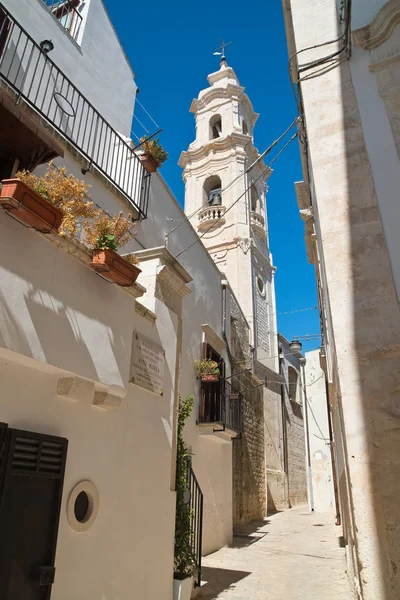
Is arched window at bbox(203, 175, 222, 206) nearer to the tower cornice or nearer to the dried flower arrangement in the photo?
the tower cornice

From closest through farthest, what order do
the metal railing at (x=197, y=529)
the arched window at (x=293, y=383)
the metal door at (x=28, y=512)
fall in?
the metal door at (x=28, y=512) < the metal railing at (x=197, y=529) < the arched window at (x=293, y=383)

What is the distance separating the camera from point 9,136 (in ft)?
12.3

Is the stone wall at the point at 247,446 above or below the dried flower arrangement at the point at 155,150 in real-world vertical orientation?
below

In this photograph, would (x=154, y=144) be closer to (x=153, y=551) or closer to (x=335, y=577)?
(x=153, y=551)

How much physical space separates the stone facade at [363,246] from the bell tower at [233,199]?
10.1 meters

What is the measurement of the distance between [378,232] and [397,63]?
255 cm

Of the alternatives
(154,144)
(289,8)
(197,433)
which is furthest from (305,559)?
(289,8)

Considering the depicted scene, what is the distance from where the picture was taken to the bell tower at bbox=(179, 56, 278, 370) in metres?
17.7

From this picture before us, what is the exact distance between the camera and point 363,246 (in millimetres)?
4723

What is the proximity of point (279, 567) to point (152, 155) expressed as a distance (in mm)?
7741

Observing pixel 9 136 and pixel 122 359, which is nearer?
pixel 9 136

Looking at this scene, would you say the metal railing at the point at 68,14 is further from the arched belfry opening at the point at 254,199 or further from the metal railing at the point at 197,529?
the arched belfry opening at the point at 254,199

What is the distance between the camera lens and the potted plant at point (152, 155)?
756cm

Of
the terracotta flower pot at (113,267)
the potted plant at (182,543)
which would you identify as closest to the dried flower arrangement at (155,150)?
the terracotta flower pot at (113,267)
